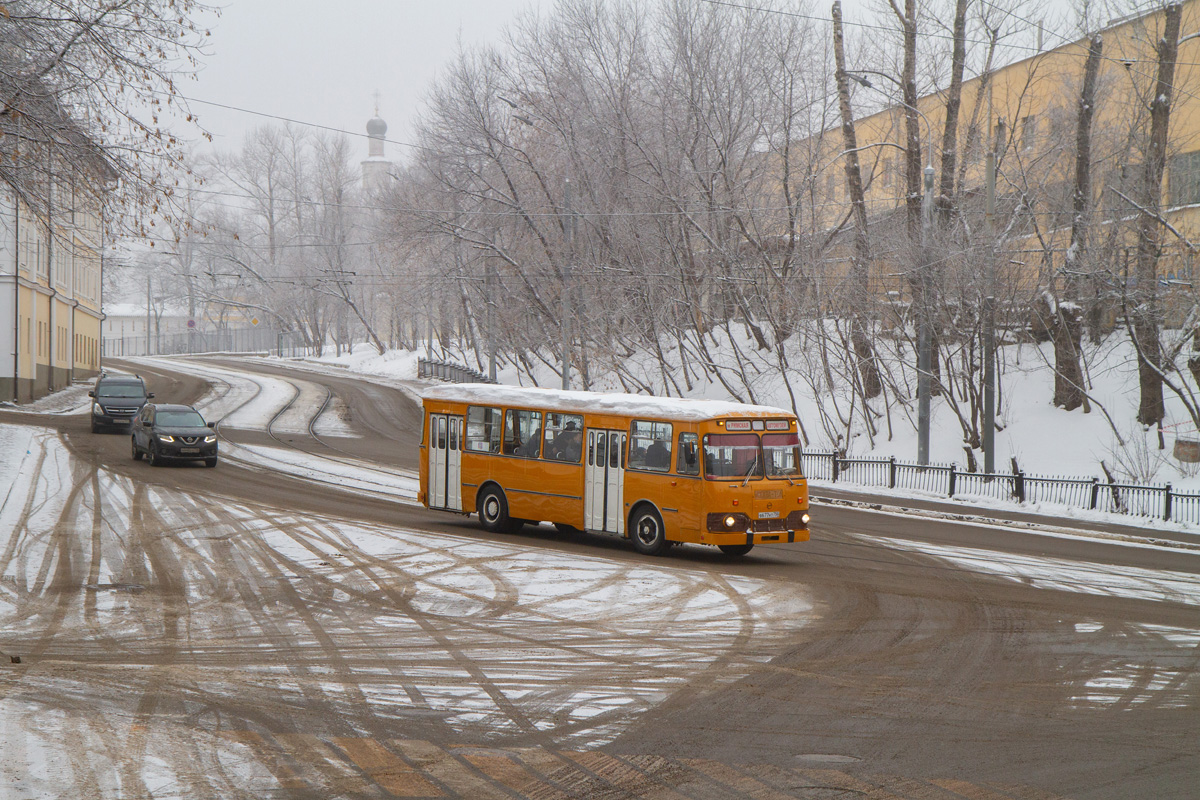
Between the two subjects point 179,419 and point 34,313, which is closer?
point 179,419

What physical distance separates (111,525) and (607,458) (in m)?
8.66

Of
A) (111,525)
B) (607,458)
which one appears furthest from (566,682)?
(111,525)

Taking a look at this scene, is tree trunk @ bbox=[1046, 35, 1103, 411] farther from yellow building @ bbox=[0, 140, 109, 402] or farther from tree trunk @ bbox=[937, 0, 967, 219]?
yellow building @ bbox=[0, 140, 109, 402]

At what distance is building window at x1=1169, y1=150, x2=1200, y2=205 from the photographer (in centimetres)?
3194

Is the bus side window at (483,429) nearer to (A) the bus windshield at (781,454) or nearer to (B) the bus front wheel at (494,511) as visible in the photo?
(B) the bus front wheel at (494,511)

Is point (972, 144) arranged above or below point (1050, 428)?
above

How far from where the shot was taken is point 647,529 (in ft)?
57.0

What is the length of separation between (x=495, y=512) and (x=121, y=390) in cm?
2265

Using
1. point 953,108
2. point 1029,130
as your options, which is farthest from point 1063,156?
point 953,108

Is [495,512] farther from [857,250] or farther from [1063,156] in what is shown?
[1063,156]

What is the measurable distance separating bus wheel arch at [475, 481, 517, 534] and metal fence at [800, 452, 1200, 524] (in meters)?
8.89

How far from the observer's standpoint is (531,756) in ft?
23.9

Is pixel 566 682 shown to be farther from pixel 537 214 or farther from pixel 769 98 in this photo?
pixel 537 214

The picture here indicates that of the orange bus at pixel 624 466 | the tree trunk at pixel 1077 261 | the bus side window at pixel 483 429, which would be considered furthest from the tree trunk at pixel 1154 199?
the bus side window at pixel 483 429
